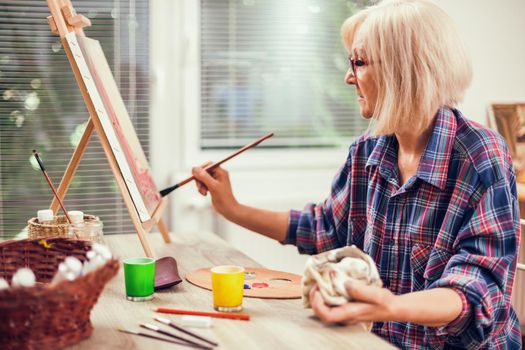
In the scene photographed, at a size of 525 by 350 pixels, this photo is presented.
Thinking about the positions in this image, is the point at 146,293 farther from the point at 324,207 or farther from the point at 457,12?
the point at 457,12

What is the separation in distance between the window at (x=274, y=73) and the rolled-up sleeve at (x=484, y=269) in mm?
1542

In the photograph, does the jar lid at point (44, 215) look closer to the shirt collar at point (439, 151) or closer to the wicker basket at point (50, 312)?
the wicker basket at point (50, 312)

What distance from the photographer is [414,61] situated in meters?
1.47

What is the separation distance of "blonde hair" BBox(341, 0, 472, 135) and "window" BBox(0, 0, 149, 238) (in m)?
1.33

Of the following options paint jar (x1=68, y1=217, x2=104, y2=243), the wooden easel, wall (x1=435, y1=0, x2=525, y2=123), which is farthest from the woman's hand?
wall (x1=435, y1=0, x2=525, y2=123)

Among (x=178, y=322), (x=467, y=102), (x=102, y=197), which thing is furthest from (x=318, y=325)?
(x=467, y=102)

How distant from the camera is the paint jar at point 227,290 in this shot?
124cm

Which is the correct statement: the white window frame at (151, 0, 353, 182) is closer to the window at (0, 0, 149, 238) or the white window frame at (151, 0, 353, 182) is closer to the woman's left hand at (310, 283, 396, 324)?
the window at (0, 0, 149, 238)

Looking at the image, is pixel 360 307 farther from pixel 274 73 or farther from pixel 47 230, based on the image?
pixel 274 73

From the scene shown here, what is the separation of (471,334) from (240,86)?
1708 millimetres

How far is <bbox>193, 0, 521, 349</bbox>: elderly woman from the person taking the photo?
51.1 inches

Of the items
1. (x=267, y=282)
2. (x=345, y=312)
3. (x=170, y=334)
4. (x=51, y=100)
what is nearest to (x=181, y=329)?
(x=170, y=334)

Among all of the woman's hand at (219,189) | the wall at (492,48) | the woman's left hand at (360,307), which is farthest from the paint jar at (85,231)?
the wall at (492,48)

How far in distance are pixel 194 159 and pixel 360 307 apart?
171cm
